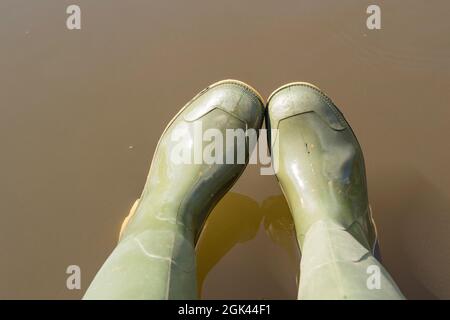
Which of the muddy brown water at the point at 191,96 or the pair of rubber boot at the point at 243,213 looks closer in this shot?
the pair of rubber boot at the point at 243,213

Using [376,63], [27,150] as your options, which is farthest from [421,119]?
[27,150]

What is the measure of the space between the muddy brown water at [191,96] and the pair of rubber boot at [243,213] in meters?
0.10

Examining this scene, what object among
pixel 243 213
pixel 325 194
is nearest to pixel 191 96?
pixel 243 213

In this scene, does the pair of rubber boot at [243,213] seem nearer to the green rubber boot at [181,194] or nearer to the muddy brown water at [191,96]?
the green rubber boot at [181,194]

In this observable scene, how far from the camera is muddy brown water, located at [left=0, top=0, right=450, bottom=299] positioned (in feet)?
3.72

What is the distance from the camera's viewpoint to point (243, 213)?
1170 mm

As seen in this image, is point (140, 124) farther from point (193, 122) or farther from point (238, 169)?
point (238, 169)

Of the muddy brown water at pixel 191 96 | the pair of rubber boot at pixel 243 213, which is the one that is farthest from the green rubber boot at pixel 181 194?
the muddy brown water at pixel 191 96

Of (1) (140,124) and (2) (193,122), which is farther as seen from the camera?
(1) (140,124)

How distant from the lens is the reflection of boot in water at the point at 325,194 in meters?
0.73

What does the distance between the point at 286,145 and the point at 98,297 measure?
1.77 feet

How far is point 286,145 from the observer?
1.10 metres

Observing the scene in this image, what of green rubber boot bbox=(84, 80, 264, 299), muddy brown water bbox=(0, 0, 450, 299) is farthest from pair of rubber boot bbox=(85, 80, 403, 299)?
muddy brown water bbox=(0, 0, 450, 299)

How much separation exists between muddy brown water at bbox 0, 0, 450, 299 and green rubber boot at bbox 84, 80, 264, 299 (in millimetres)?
108
